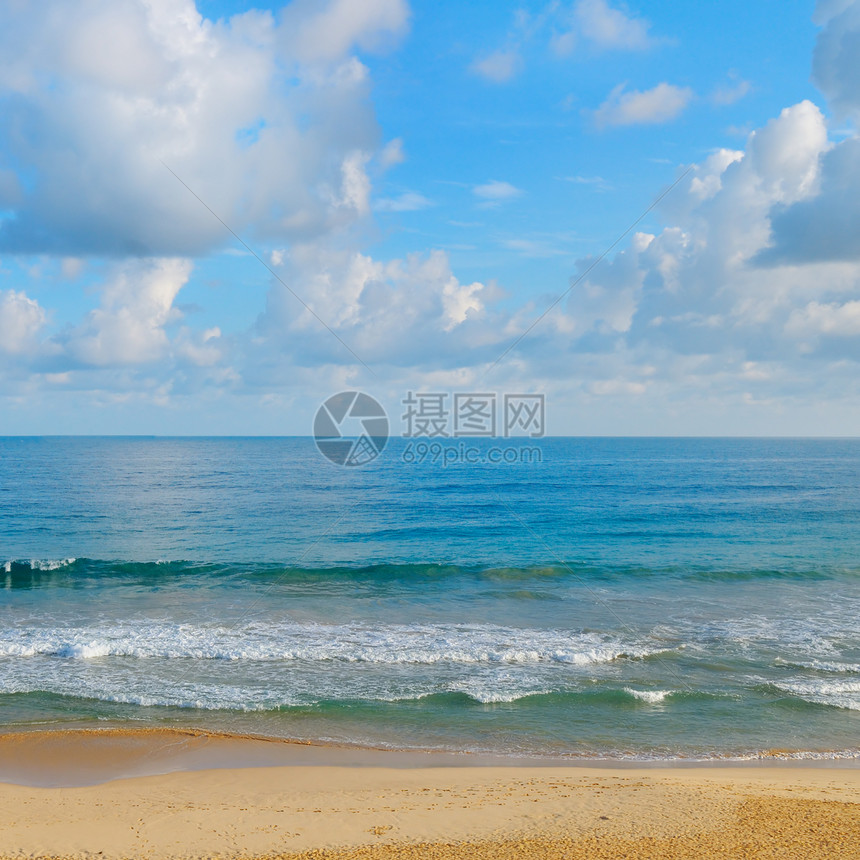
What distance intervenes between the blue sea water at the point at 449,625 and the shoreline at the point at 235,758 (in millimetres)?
359

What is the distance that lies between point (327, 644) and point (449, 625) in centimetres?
401

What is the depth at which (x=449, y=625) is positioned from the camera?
1955cm

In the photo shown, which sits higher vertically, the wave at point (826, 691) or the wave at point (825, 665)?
the wave at point (826, 691)

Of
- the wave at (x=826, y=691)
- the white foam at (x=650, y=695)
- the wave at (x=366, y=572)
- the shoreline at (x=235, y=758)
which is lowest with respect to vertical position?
the wave at (x=366, y=572)

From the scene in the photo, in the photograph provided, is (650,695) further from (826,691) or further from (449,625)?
(449,625)

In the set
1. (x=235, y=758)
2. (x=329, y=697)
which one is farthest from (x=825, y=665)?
(x=235, y=758)

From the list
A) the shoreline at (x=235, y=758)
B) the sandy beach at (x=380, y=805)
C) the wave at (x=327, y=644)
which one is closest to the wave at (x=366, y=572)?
the wave at (x=327, y=644)

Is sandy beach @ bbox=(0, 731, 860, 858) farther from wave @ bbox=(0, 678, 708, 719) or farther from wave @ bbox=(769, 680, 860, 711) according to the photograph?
wave @ bbox=(769, 680, 860, 711)

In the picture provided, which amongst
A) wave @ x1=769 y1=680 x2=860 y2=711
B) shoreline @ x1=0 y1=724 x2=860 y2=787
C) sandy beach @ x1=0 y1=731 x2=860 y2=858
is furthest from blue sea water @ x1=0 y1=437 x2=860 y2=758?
sandy beach @ x1=0 y1=731 x2=860 y2=858

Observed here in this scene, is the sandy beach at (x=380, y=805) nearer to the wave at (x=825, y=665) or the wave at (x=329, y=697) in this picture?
the wave at (x=329, y=697)

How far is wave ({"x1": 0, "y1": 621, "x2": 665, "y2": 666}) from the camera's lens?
637 inches

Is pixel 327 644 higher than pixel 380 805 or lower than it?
lower

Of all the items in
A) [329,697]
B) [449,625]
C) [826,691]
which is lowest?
[449,625]

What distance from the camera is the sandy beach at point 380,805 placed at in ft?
26.1
